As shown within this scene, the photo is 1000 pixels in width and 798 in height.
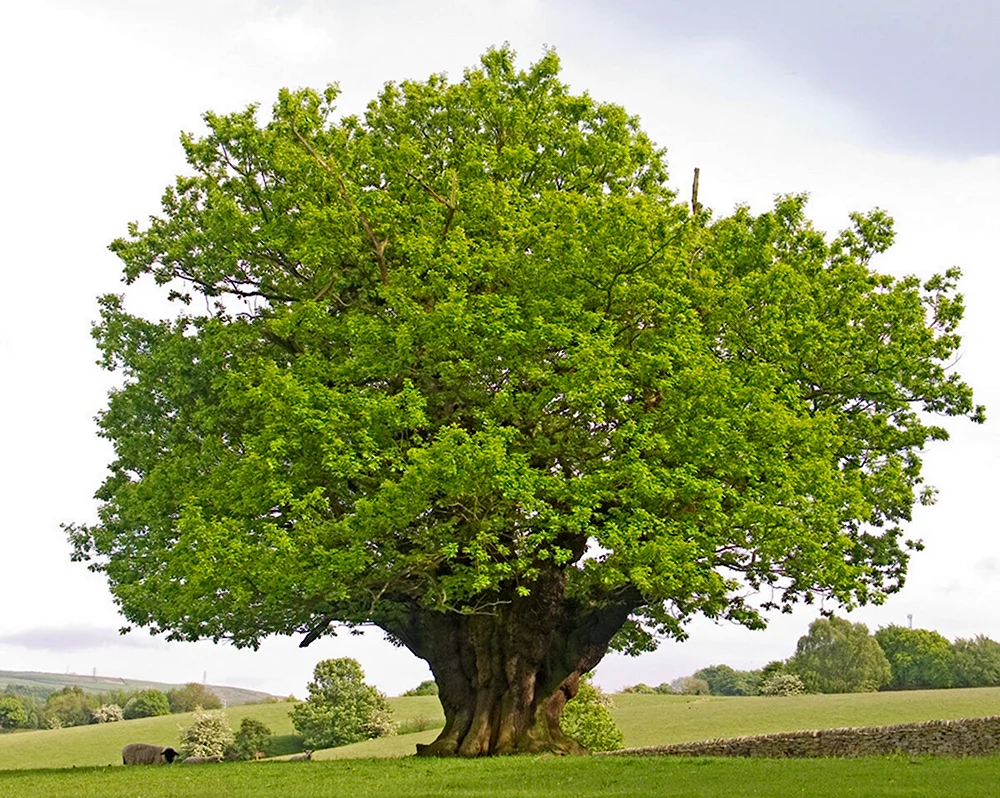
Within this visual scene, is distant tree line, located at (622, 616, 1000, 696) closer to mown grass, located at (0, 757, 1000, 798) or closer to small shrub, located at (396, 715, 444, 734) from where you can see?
small shrub, located at (396, 715, 444, 734)

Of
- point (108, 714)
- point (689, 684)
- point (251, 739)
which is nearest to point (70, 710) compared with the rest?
point (108, 714)

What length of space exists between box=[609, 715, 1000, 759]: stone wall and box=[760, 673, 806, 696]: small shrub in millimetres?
60859

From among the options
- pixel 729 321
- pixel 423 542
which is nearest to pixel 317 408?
pixel 423 542

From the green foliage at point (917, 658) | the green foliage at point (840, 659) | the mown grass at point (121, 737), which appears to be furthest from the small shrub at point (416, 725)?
the green foliage at point (917, 658)

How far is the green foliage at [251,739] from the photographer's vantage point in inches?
3086

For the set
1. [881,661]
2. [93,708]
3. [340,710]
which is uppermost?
[881,661]

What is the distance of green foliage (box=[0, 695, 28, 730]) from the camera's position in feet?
429

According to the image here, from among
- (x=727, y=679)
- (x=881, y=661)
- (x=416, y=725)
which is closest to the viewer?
(x=416, y=725)

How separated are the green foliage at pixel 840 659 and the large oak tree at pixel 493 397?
76.4m

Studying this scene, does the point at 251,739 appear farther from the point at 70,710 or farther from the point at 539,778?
the point at 70,710

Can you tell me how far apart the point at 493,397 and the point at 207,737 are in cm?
5944

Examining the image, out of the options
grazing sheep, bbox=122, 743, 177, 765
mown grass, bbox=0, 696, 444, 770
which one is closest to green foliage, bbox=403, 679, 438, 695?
mown grass, bbox=0, 696, 444, 770

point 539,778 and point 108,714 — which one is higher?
point 539,778

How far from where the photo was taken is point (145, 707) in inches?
4919
